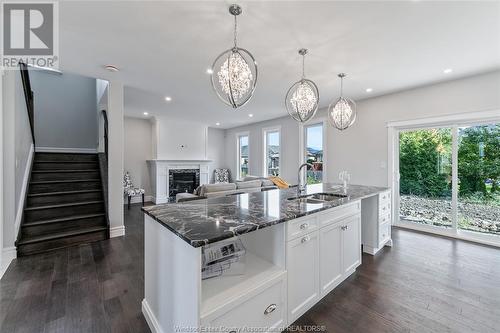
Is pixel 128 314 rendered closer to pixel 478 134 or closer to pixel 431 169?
pixel 431 169

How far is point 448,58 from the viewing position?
288 cm

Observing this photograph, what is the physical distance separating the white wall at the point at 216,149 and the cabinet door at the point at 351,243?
6.71 metres

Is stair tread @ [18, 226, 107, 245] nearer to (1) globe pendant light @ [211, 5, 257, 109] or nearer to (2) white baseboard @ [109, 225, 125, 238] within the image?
(2) white baseboard @ [109, 225, 125, 238]

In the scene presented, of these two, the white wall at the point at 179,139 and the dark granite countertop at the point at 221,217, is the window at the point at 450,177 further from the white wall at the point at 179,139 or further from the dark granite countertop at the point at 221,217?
the white wall at the point at 179,139

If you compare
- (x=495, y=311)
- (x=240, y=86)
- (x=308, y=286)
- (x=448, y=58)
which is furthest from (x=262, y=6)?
(x=495, y=311)

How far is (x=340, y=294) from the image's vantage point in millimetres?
2104

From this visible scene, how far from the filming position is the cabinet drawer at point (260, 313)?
1255 millimetres

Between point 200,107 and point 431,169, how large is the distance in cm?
516

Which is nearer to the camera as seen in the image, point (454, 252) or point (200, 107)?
point (454, 252)

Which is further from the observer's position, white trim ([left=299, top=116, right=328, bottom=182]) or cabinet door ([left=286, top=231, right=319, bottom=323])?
white trim ([left=299, top=116, right=328, bottom=182])

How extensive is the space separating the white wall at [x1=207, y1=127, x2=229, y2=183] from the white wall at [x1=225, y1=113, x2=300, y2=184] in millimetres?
198

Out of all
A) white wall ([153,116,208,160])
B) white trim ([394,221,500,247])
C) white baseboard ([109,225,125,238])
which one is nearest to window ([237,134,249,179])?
white wall ([153,116,208,160])

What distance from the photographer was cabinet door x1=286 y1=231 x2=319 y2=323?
64.5 inches

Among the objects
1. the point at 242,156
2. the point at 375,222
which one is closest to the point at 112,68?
the point at 375,222
